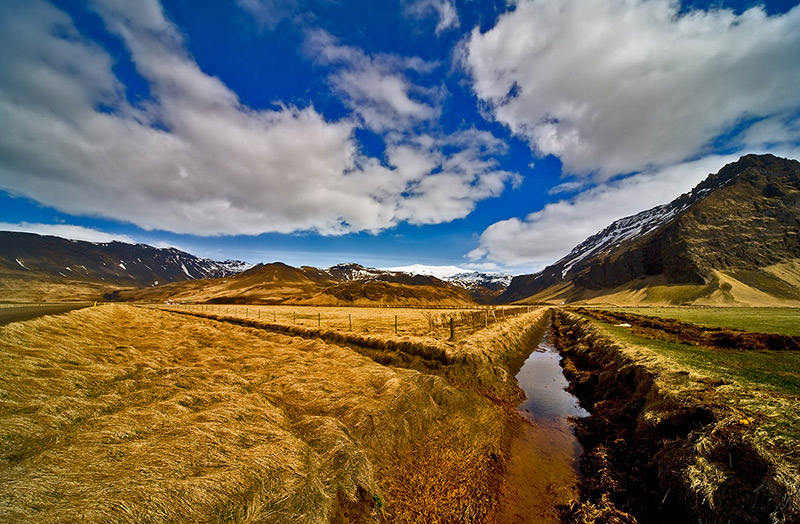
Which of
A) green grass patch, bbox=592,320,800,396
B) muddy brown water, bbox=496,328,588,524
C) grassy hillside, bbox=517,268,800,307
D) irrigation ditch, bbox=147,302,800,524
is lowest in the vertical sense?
muddy brown water, bbox=496,328,588,524

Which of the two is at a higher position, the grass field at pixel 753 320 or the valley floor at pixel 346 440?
the grass field at pixel 753 320

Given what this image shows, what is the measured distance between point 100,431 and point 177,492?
11.4 ft

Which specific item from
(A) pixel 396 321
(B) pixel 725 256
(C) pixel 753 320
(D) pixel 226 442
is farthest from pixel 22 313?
(B) pixel 725 256

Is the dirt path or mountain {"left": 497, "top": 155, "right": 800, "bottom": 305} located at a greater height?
mountain {"left": 497, "top": 155, "right": 800, "bottom": 305}

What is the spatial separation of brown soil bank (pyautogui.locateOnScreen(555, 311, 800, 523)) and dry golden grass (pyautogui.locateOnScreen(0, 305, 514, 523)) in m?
3.45

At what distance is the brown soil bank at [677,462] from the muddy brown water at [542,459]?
0.48m

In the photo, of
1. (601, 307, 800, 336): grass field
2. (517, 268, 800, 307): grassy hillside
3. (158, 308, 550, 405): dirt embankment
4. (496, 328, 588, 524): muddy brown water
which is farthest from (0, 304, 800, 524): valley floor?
(517, 268, 800, 307): grassy hillside

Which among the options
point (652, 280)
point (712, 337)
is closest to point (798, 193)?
point (652, 280)

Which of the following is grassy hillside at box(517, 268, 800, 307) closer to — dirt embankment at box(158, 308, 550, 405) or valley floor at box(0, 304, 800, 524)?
dirt embankment at box(158, 308, 550, 405)

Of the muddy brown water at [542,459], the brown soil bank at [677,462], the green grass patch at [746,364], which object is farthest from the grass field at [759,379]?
the muddy brown water at [542,459]

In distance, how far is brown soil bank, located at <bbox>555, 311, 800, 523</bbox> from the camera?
5570 millimetres

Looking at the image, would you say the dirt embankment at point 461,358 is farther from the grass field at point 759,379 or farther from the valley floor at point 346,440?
the grass field at point 759,379

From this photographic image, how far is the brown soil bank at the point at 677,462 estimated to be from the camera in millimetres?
5570

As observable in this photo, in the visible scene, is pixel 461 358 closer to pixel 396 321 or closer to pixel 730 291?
pixel 396 321
